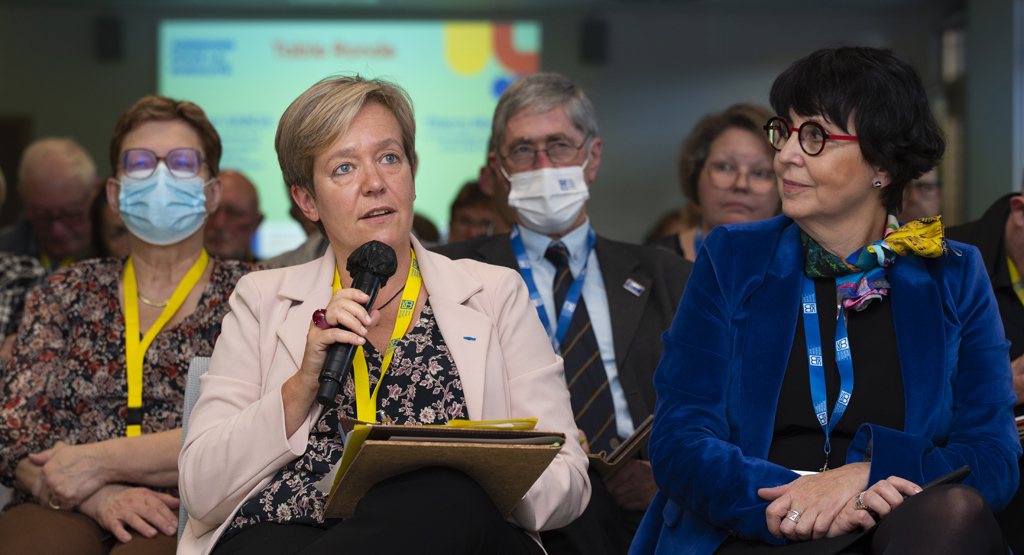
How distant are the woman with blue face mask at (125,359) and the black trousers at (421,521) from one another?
1.02m

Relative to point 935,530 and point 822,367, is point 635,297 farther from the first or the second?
point 935,530

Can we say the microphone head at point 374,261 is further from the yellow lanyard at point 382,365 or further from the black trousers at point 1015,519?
the black trousers at point 1015,519

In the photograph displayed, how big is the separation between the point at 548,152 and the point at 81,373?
5.86 feet

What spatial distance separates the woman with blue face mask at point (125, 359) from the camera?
2645 millimetres

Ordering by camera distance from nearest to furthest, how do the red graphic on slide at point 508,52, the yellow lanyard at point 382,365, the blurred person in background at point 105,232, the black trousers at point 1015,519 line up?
the yellow lanyard at point 382,365
the black trousers at point 1015,519
the blurred person in background at point 105,232
the red graphic on slide at point 508,52

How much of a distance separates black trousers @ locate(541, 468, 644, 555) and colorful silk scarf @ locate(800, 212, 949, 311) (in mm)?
952

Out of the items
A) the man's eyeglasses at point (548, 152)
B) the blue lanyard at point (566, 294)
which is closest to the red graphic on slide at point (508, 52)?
the man's eyeglasses at point (548, 152)

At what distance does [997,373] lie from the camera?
81.7 inches

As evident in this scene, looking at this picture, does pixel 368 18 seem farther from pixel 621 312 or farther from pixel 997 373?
pixel 997 373

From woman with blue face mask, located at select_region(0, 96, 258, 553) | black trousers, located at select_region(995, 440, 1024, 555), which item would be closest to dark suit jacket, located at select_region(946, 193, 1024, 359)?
black trousers, located at select_region(995, 440, 1024, 555)

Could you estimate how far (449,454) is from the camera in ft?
5.81

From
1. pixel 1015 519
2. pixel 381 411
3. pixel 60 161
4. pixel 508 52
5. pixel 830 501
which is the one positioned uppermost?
pixel 508 52

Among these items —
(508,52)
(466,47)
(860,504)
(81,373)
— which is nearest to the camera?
(860,504)

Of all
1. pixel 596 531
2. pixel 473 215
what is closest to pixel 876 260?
pixel 596 531
